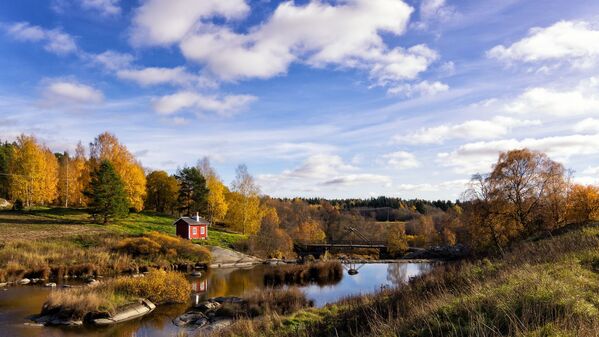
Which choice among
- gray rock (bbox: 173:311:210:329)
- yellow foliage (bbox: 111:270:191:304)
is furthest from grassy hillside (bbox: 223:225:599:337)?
yellow foliage (bbox: 111:270:191:304)

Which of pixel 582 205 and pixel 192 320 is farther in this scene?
pixel 582 205

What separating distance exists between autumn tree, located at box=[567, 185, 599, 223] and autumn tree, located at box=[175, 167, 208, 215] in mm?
54128

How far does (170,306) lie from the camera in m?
25.1

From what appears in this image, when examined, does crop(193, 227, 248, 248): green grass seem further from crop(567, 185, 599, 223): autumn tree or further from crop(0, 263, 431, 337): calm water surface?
crop(567, 185, 599, 223): autumn tree

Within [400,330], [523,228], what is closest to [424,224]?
[523,228]

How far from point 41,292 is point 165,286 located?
9059 mm

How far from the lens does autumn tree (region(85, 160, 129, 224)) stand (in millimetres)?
54031

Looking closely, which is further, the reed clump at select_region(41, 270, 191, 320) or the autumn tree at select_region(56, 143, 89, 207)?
the autumn tree at select_region(56, 143, 89, 207)

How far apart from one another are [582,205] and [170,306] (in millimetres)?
36927

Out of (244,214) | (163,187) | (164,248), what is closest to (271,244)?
(244,214)

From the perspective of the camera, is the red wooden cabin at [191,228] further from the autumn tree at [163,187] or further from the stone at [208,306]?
the stone at [208,306]

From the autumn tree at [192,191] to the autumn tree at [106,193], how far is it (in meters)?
18.0

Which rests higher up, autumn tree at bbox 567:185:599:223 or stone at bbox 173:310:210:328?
autumn tree at bbox 567:185:599:223

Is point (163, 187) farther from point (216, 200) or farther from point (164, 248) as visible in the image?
point (164, 248)
